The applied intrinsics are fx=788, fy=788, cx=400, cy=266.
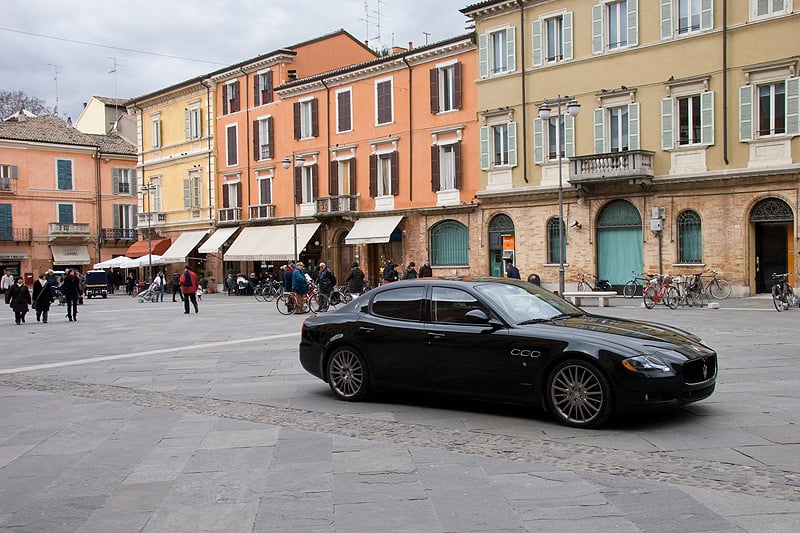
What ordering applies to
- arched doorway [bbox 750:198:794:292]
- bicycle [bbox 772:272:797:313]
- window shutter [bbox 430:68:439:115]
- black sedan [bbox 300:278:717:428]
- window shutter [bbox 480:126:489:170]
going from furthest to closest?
window shutter [bbox 430:68:439:115] → window shutter [bbox 480:126:489:170] → arched doorway [bbox 750:198:794:292] → bicycle [bbox 772:272:797:313] → black sedan [bbox 300:278:717:428]

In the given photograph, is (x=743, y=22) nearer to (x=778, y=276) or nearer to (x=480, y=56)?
(x=778, y=276)

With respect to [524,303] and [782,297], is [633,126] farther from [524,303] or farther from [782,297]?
[524,303]

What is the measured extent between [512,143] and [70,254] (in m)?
41.8

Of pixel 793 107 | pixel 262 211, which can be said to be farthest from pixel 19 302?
pixel 793 107

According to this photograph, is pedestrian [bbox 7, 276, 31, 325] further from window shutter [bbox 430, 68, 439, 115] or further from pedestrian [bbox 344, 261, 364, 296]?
window shutter [bbox 430, 68, 439, 115]

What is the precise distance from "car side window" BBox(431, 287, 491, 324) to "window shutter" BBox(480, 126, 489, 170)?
87.2 ft

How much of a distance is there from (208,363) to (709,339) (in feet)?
30.9

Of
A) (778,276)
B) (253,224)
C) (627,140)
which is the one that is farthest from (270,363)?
(253,224)

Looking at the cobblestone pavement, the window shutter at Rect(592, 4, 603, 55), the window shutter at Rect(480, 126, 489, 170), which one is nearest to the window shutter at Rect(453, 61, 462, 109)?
the window shutter at Rect(480, 126, 489, 170)

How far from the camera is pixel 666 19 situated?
28.9 m

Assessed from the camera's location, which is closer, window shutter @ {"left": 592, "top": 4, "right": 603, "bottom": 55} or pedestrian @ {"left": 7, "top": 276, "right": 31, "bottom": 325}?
pedestrian @ {"left": 7, "top": 276, "right": 31, "bottom": 325}

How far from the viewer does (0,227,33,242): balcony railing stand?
2314 inches

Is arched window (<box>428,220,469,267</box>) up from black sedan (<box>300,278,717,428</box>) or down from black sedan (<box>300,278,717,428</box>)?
up

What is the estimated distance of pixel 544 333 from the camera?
26.1 feet
